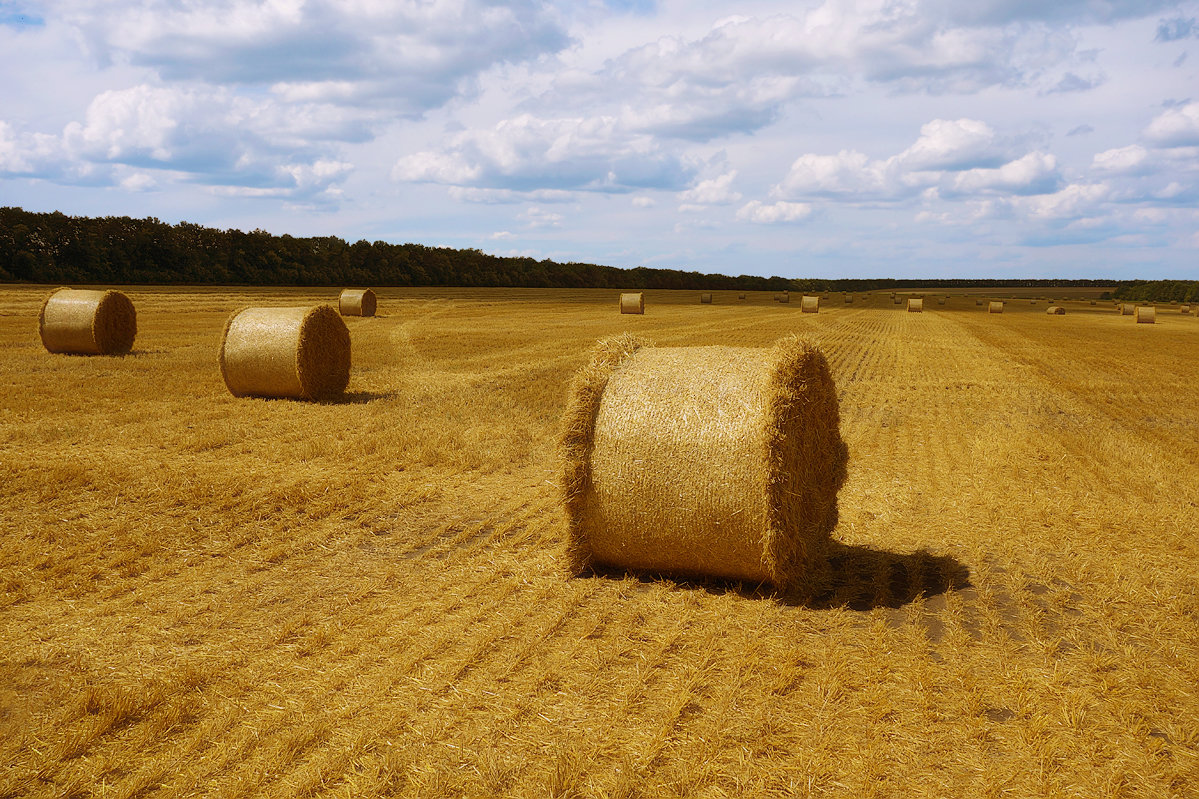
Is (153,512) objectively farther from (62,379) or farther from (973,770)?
(62,379)

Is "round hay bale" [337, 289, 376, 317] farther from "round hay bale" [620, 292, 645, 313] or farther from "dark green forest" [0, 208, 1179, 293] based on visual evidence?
"dark green forest" [0, 208, 1179, 293]

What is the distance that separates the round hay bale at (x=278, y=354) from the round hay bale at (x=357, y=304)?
22294mm

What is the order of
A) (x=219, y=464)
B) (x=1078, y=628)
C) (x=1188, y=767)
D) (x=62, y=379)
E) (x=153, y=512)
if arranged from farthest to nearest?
(x=62, y=379)
(x=219, y=464)
(x=153, y=512)
(x=1078, y=628)
(x=1188, y=767)

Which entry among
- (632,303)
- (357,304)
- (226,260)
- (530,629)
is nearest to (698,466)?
(530,629)

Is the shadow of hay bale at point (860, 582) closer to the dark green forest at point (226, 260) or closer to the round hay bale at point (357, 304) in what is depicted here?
the round hay bale at point (357, 304)

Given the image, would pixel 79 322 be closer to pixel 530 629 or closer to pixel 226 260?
pixel 530 629

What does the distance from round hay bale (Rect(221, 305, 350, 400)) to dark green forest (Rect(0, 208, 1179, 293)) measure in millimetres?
37000

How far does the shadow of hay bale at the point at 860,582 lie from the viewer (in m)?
5.92

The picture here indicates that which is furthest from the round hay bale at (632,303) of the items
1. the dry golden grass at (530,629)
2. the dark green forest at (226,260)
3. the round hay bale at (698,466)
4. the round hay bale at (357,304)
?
the round hay bale at (698,466)

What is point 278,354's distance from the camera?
542 inches

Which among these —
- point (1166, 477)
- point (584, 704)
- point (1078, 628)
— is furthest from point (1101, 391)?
point (584, 704)

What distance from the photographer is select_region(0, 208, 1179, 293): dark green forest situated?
142ft

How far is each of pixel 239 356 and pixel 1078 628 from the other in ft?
42.8

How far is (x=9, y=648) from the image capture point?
501 centimetres
